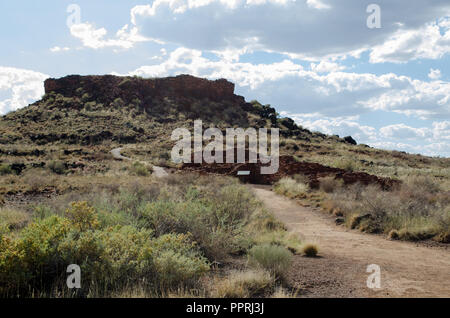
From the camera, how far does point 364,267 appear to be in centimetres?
694

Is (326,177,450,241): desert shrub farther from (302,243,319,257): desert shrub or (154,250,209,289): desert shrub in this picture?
(154,250,209,289): desert shrub

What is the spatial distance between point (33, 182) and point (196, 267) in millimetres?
15072

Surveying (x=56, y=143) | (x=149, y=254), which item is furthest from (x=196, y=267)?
(x=56, y=143)

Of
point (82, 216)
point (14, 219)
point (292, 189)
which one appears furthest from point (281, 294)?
point (292, 189)

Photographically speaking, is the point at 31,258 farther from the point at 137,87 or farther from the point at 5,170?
the point at 137,87

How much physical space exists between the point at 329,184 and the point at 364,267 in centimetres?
1191

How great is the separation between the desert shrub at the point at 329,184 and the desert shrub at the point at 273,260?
12279mm

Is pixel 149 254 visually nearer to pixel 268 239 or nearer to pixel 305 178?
pixel 268 239

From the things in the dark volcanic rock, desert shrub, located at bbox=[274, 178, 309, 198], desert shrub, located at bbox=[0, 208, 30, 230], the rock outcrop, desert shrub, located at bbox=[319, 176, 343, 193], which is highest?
the rock outcrop

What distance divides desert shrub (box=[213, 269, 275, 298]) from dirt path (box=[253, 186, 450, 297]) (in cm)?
56

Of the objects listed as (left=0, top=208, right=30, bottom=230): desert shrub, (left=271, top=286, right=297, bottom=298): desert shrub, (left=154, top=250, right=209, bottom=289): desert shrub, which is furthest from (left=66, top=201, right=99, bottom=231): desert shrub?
(left=271, top=286, right=297, bottom=298): desert shrub

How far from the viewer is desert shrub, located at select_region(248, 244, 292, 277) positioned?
232 inches

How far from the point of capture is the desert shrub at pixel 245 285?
16.2ft

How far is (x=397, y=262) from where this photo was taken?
24.4 feet
